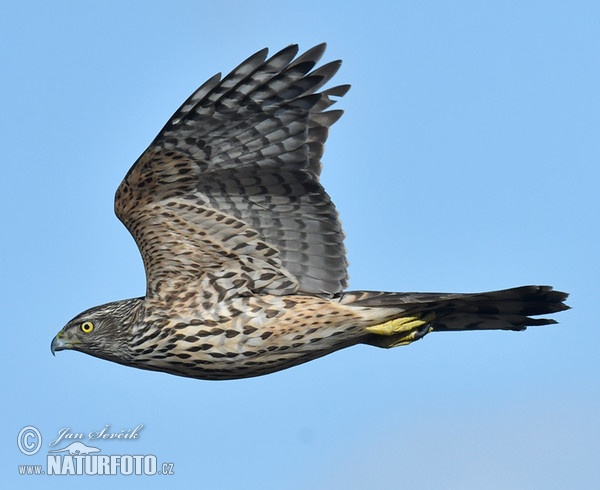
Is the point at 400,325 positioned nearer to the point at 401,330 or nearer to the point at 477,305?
the point at 401,330

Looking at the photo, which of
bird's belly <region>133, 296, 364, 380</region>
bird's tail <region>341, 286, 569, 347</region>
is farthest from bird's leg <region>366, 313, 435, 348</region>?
bird's belly <region>133, 296, 364, 380</region>

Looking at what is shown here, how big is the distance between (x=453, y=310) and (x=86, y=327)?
317 centimetres

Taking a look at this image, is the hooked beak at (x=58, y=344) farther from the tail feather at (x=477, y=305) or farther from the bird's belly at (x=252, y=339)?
the tail feather at (x=477, y=305)

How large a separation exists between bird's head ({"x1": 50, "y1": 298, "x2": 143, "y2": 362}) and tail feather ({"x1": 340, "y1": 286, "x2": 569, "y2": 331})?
6.01 feet

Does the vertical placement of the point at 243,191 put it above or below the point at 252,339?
above

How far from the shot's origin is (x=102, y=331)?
1206 centimetres

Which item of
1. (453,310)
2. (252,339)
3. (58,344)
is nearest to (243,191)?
(252,339)

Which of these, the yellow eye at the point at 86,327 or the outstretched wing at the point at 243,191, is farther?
the yellow eye at the point at 86,327

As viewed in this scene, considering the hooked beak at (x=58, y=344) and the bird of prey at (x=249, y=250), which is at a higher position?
the bird of prey at (x=249, y=250)

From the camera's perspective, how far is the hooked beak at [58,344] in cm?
1236

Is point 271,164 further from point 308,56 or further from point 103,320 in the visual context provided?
point 103,320

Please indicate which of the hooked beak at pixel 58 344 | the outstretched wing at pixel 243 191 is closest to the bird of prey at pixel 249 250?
the outstretched wing at pixel 243 191

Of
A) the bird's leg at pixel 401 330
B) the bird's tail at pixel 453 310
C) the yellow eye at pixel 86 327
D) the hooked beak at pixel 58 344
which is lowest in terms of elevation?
the hooked beak at pixel 58 344

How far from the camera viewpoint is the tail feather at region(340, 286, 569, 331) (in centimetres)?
1178
